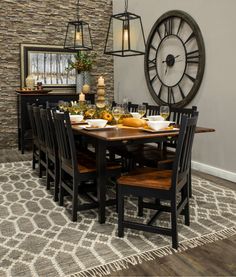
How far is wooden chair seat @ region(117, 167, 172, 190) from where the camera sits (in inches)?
85.4

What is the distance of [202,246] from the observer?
2.19 metres

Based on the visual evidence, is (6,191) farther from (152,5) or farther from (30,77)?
(152,5)

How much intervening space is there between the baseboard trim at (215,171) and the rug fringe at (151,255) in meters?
1.43

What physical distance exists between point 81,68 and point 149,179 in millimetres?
3976

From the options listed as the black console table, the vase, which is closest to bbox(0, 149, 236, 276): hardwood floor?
the black console table

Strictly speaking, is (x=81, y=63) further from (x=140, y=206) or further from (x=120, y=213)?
(x=120, y=213)

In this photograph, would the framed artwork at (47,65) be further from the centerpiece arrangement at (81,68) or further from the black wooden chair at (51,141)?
the black wooden chair at (51,141)

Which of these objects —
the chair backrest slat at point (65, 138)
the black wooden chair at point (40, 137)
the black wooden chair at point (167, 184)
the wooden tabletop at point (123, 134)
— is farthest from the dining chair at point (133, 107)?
the black wooden chair at point (167, 184)

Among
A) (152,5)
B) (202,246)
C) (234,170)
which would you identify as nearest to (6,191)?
(202,246)

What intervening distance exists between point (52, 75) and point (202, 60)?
295 cm

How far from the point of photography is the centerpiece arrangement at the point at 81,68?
19.0ft

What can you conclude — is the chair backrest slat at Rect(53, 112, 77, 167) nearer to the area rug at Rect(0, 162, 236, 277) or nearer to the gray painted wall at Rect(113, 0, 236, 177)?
the area rug at Rect(0, 162, 236, 277)

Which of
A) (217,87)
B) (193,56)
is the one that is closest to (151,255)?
(217,87)

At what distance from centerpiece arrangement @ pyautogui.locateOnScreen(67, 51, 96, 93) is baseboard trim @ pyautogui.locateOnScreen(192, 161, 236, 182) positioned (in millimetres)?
2629
